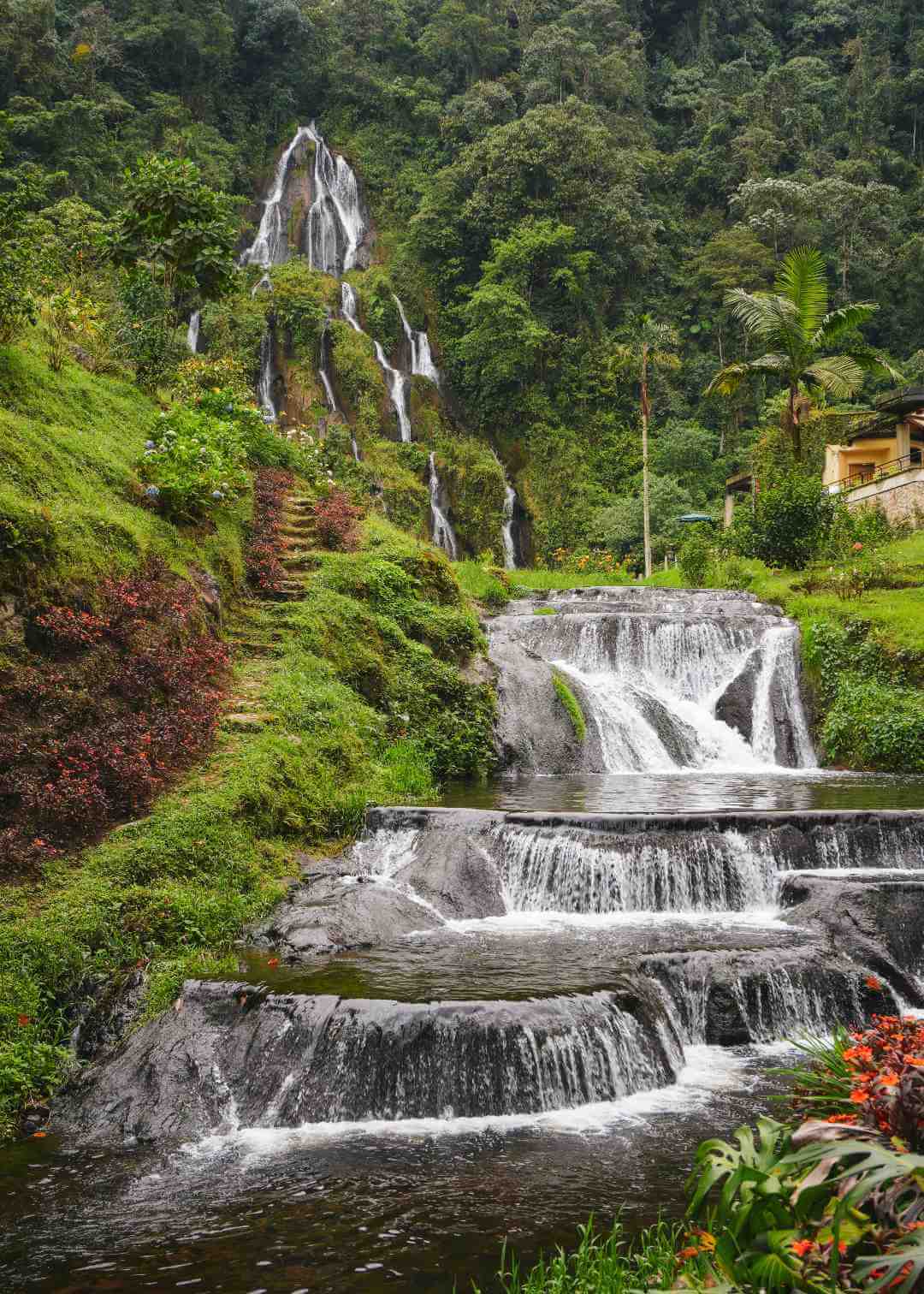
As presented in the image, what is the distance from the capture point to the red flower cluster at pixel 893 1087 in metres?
3.06

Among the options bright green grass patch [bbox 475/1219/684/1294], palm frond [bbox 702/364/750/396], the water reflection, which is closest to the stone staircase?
the water reflection

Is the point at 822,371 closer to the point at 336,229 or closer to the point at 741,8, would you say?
the point at 336,229

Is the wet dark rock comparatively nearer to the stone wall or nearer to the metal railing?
the stone wall

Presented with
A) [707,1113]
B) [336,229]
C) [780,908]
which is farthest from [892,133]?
[707,1113]

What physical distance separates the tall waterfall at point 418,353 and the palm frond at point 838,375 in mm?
18926

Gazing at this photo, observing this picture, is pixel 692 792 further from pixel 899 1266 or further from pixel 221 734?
pixel 899 1266

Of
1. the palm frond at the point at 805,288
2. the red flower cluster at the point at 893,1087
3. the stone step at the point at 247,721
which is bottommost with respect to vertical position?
the red flower cluster at the point at 893,1087

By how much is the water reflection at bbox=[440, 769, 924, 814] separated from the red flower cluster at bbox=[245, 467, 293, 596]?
4.07 meters

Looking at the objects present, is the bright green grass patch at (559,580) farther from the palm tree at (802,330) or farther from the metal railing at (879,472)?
the metal railing at (879,472)

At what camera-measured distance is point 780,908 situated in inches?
359

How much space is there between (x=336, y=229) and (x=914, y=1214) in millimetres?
45202

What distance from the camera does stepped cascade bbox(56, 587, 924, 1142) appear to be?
240 inches

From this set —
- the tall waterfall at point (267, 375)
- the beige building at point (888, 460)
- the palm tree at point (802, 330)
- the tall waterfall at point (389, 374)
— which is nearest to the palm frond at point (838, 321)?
the palm tree at point (802, 330)

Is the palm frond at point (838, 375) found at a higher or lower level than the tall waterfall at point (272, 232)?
lower
